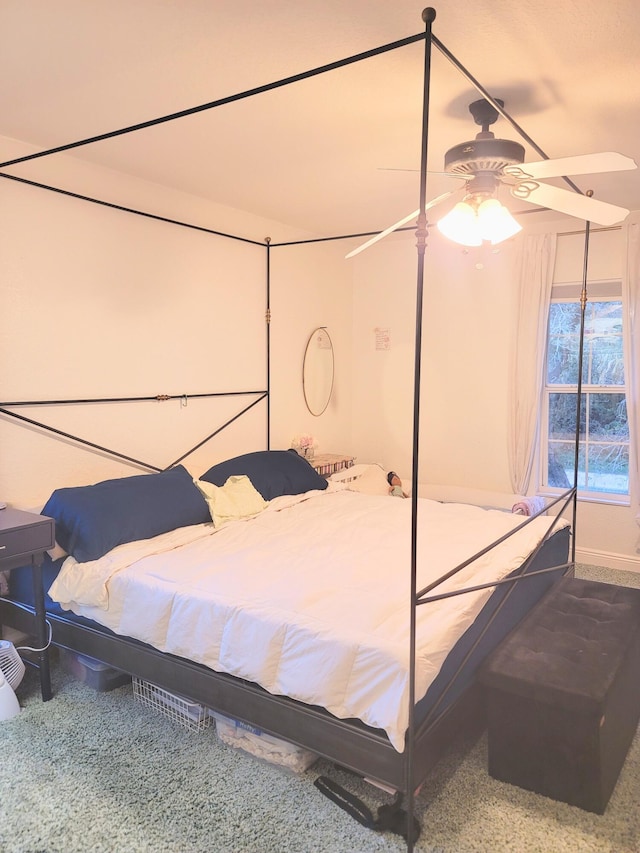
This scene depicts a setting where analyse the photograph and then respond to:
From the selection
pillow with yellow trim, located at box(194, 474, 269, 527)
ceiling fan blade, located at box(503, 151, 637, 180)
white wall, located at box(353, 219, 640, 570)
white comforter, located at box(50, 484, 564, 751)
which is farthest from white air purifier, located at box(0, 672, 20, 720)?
white wall, located at box(353, 219, 640, 570)

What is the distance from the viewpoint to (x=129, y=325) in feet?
11.2

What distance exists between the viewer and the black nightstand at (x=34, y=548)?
2.42 m

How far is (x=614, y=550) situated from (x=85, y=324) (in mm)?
3792

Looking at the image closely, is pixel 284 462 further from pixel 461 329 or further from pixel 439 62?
pixel 439 62

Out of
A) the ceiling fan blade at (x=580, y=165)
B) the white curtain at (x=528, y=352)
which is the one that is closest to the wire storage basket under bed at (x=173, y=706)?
the ceiling fan blade at (x=580, y=165)

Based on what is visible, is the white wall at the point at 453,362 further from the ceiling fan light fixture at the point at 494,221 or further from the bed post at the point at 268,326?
the ceiling fan light fixture at the point at 494,221

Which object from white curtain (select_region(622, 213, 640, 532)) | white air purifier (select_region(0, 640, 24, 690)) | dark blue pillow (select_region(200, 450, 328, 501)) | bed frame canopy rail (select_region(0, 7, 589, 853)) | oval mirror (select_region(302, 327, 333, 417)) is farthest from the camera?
oval mirror (select_region(302, 327, 333, 417))

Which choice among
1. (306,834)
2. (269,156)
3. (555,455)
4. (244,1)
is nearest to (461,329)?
(555,455)

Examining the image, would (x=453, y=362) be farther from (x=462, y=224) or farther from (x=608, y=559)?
(x=462, y=224)

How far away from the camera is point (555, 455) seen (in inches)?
181

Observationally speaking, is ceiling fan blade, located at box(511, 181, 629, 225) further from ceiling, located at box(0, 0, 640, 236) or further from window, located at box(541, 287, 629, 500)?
window, located at box(541, 287, 629, 500)

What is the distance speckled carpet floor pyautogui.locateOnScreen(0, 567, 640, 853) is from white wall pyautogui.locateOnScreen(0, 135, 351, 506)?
1.25 meters

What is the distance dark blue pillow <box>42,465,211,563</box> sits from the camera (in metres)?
2.65

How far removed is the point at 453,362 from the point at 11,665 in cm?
361
